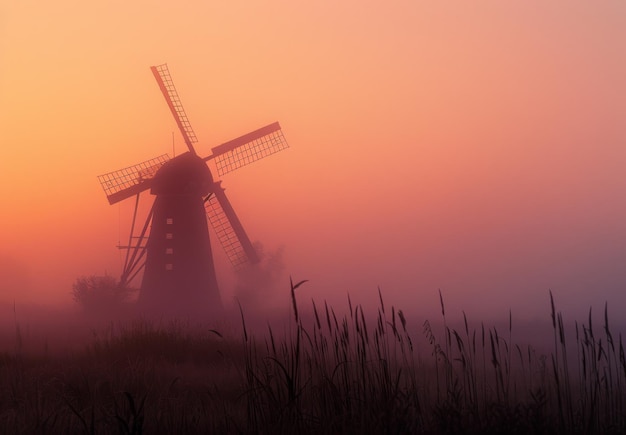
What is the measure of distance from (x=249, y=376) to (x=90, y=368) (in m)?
4.95

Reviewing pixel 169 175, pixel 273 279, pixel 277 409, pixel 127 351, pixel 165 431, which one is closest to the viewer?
pixel 277 409

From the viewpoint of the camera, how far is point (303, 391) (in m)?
8.77

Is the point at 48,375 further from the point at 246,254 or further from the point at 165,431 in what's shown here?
the point at 246,254

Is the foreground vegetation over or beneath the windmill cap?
beneath

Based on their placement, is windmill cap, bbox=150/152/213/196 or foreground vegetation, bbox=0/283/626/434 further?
windmill cap, bbox=150/152/213/196

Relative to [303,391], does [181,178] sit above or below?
above

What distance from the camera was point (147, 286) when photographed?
26922 millimetres

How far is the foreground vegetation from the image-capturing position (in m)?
5.56

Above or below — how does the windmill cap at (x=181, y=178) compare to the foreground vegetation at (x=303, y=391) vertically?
above

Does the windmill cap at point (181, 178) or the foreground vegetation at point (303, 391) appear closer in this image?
the foreground vegetation at point (303, 391)

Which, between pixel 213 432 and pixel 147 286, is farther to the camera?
pixel 147 286

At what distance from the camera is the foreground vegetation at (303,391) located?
18.2ft

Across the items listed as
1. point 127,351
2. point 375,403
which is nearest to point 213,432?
point 375,403

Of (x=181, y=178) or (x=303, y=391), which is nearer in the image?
(x=303, y=391)
